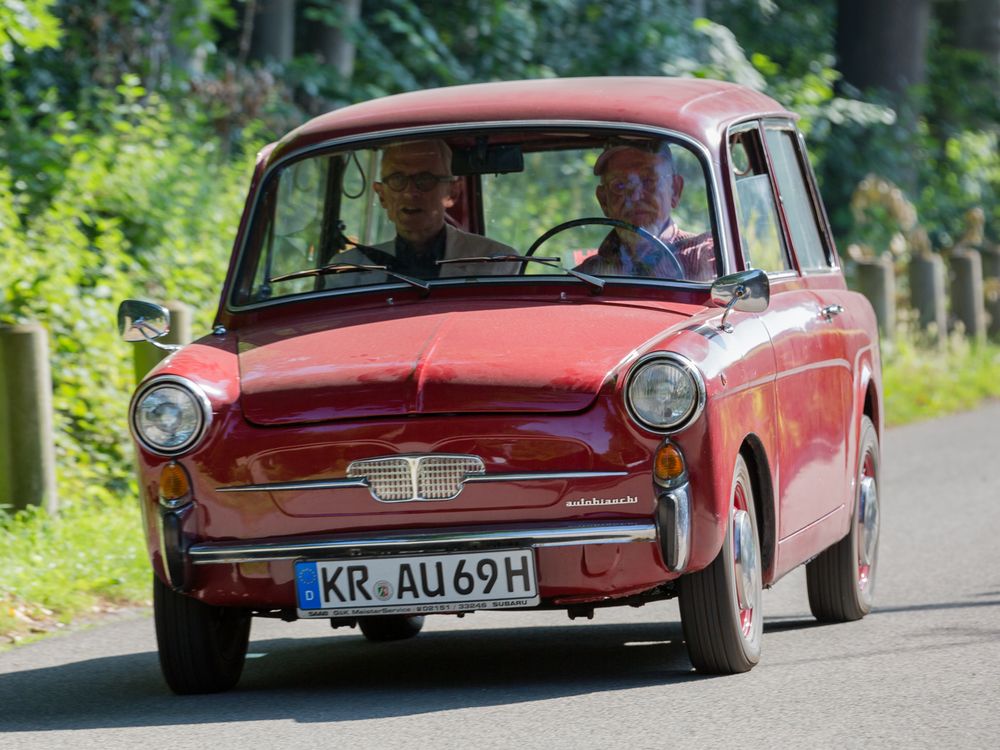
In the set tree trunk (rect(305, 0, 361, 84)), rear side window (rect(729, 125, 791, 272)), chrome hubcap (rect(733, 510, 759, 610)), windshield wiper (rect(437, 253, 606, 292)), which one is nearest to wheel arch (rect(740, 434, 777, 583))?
chrome hubcap (rect(733, 510, 759, 610))

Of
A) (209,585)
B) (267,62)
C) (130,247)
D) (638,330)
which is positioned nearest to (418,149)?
(638,330)

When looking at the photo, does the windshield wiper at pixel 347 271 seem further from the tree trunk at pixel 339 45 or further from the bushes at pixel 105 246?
the tree trunk at pixel 339 45

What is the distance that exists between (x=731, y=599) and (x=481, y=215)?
7.37 ft

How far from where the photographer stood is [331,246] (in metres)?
7.34

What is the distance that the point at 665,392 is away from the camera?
557 cm

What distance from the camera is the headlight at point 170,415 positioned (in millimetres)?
5793

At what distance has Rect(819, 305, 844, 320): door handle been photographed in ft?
23.7

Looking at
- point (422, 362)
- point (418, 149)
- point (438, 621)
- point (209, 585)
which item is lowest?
point (438, 621)

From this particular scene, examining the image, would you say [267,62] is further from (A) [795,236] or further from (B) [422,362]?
(B) [422,362]

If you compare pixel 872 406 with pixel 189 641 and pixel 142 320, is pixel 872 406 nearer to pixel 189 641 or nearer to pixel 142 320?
pixel 142 320

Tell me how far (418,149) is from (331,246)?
0.53m

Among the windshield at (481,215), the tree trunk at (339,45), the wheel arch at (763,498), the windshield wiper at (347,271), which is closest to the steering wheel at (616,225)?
the windshield at (481,215)

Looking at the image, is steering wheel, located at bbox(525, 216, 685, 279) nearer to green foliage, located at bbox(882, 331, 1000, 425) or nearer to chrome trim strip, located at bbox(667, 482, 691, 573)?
chrome trim strip, located at bbox(667, 482, 691, 573)

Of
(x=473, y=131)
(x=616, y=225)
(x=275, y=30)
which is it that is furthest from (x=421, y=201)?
(x=275, y=30)
